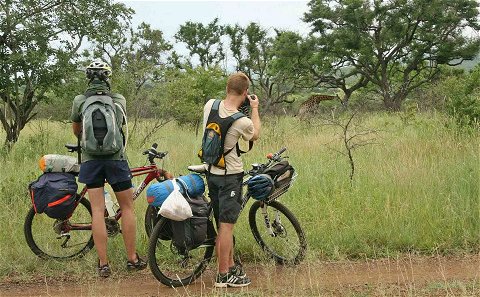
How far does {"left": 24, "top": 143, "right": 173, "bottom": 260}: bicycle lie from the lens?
5418 mm

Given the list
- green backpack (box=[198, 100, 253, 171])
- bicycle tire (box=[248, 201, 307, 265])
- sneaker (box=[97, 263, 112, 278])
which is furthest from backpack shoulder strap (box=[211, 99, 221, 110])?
sneaker (box=[97, 263, 112, 278])

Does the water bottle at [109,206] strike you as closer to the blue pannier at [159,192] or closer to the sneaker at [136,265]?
the sneaker at [136,265]

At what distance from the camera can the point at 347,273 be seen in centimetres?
504

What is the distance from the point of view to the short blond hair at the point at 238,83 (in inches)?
178

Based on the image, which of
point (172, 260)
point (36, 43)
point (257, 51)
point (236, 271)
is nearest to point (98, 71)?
point (172, 260)

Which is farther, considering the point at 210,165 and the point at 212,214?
the point at 212,214

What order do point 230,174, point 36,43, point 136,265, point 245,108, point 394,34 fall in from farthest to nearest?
point 394,34, point 36,43, point 136,265, point 245,108, point 230,174

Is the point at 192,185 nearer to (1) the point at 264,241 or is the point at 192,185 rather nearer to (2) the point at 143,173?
(2) the point at 143,173

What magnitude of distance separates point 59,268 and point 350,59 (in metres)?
30.3

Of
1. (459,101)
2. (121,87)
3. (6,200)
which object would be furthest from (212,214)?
(121,87)

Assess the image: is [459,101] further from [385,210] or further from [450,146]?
[385,210]

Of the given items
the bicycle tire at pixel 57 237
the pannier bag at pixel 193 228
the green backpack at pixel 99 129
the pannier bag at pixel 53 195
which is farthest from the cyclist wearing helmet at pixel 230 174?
the bicycle tire at pixel 57 237

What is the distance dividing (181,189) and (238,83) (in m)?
1.09

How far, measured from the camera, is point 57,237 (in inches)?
217
